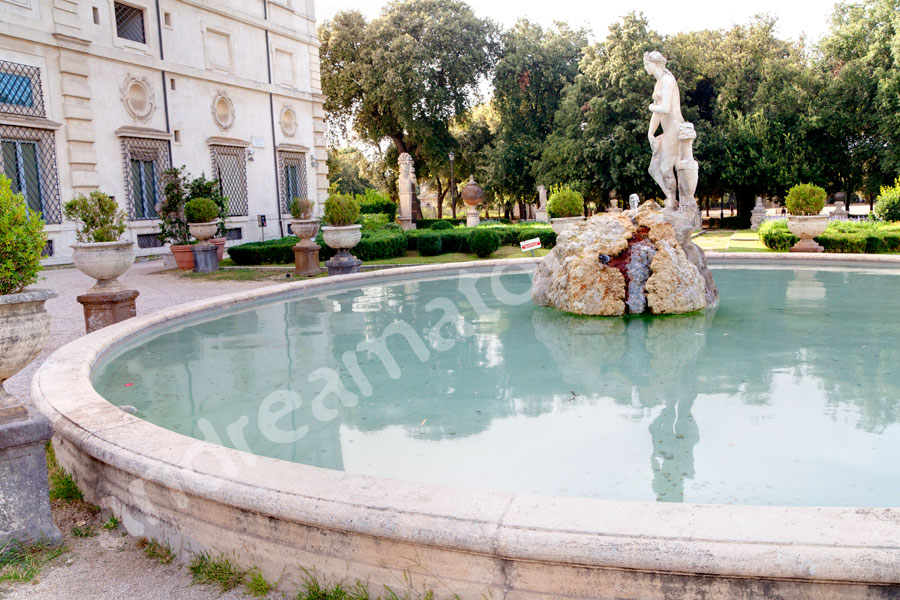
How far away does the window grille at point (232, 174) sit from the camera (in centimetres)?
2092

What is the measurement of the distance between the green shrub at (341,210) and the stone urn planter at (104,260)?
5173mm

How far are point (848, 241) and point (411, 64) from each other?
22.7 metres

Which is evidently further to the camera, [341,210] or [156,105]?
[156,105]

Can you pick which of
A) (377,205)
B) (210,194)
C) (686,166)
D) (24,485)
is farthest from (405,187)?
(24,485)

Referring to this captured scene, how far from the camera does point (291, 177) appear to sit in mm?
24359

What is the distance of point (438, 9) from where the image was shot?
108 ft

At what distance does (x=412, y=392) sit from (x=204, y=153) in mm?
17750

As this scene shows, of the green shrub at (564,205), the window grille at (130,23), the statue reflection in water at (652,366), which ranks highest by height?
the window grille at (130,23)

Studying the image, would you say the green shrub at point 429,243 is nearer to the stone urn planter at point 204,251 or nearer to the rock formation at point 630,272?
the stone urn planter at point 204,251

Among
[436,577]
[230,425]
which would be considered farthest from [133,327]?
[436,577]

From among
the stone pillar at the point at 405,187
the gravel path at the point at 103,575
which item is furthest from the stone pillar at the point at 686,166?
the stone pillar at the point at 405,187

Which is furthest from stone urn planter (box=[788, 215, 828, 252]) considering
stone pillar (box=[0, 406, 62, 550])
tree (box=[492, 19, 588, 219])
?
tree (box=[492, 19, 588, 219])

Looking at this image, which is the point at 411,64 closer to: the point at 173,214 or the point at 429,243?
the point at 173,214

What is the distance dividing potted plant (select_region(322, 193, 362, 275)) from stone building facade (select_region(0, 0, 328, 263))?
773cm
